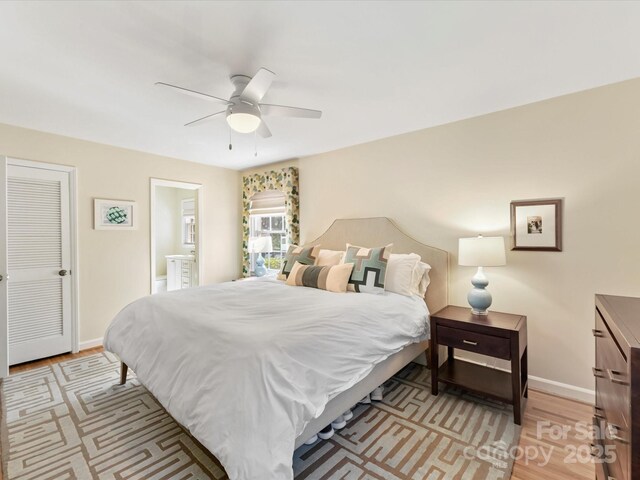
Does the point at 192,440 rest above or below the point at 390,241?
below

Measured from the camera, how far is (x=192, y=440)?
6.32 ft

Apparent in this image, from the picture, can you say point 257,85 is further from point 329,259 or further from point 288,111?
point 329,259

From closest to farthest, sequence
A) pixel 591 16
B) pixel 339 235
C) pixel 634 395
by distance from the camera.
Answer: pixel 634 395 → pixel 591 16 → pixel 339 235

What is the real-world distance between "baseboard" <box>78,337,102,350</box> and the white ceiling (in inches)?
101

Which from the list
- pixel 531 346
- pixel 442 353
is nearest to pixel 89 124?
pixel 442 353

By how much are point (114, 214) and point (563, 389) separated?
5.15 m

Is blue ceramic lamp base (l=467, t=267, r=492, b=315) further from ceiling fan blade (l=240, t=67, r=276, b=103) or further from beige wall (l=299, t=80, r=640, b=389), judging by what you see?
ceiling fan blade (l=240, t=67, r=276, b=103)

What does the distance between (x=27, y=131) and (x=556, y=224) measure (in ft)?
17.4

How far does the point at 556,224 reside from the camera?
244 centimetres

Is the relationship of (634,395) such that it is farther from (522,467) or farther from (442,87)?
(442,87)

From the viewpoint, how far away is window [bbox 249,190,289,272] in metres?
4.73

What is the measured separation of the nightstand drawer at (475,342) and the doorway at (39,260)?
4097 mm

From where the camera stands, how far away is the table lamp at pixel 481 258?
238cm

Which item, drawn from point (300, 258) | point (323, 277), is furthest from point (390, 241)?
point (300, 258)
